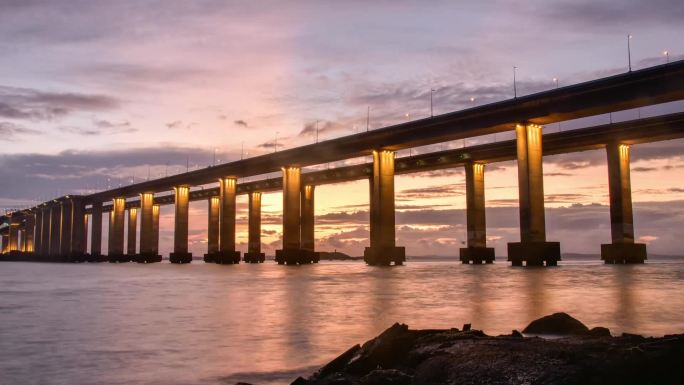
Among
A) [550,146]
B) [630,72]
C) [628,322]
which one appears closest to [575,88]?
[630,72]

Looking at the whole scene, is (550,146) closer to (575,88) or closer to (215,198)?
(575,88)

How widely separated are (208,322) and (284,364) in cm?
827

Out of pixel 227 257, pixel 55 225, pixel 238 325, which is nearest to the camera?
pixel 238 325

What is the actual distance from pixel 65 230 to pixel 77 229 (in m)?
9.11

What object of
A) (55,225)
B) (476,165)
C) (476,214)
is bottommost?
(476,214)

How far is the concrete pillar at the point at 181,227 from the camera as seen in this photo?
5640 inches

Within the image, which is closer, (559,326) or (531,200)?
(559,326)

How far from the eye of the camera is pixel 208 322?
66.2ft

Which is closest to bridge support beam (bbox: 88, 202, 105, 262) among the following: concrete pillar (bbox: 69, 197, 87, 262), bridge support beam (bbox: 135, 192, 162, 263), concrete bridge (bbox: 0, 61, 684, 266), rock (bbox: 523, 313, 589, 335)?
concrete pillar (bbox: 69, 197, 87, 262)

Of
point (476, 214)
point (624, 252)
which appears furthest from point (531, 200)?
point (476, 214)

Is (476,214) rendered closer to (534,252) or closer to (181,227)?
(534,252)

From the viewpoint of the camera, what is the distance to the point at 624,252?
301ft

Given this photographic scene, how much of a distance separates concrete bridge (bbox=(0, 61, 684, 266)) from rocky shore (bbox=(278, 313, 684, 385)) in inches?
2230

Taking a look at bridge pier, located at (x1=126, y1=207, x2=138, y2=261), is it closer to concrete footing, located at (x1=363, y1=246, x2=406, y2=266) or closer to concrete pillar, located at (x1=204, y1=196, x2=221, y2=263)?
concrete pillar, located at (x1=204, y1=196, x2=221, y2=263)
